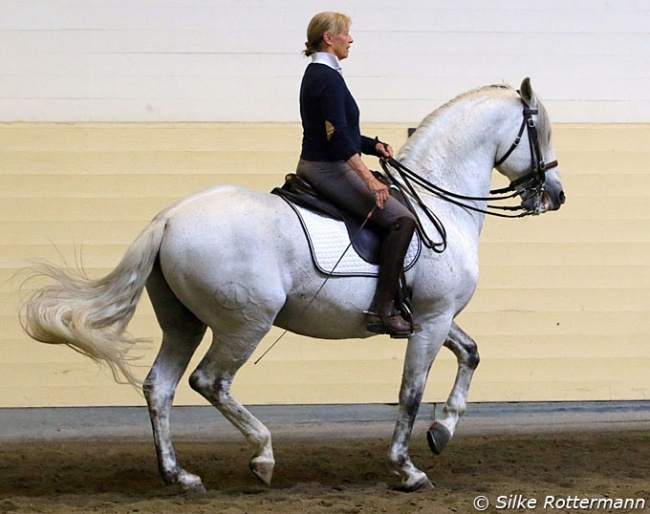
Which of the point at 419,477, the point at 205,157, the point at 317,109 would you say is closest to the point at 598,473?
the point at 419,477

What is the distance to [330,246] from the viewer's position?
5.14 metres

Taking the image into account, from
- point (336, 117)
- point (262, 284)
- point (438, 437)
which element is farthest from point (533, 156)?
point (262, 284)

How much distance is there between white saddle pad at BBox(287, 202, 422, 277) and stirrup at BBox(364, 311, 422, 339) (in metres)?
0.20

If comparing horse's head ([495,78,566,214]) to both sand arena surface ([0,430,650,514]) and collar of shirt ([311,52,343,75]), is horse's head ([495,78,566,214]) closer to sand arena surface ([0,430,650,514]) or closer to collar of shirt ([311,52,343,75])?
collar of shirt ([311,52,343,75])

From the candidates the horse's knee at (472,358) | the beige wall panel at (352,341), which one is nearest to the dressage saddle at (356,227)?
the horse's knee at (472,358)

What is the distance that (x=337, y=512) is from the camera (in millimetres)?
4797

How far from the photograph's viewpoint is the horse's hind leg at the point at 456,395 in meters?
5.64

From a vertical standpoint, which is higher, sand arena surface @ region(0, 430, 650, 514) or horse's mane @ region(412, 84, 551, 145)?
horse's mane @ region(412, 84, 551, 145)

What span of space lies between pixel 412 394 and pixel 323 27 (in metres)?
1.80

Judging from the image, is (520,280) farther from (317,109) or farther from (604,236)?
(317,109)

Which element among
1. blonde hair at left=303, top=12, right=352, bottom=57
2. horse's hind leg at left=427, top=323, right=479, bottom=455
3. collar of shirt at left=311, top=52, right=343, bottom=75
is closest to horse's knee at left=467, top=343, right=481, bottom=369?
horse's hind leg at left=427, top=323, right=479, bottom=455

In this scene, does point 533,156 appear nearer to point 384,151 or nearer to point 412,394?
point 384,151

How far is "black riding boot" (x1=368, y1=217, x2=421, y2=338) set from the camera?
16.9 feet

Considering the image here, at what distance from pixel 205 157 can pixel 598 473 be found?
3200mm
